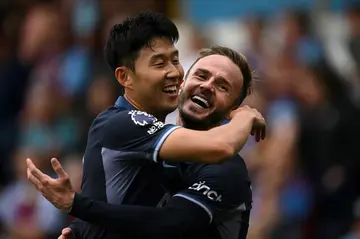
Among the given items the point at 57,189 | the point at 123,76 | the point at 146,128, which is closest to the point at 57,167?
the point at 57,189

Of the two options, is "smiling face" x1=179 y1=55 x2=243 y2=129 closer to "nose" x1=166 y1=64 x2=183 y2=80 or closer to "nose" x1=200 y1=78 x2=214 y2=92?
"nose" x1=200 y1=78 x2=214 y2=92

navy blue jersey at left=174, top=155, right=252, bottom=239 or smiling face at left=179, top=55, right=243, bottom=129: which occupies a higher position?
smiling face at left=179, top=55, right=243, bottom=129

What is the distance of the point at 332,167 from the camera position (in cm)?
1080

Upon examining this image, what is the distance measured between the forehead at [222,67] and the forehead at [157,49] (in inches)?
10.5

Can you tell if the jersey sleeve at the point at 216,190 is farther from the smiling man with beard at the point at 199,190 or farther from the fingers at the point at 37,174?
the fingers at the point at 37,174

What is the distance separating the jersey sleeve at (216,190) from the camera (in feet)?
21.9

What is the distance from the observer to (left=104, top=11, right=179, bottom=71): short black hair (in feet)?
22.1

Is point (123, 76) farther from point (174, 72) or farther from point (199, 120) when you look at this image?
point (199, 120)

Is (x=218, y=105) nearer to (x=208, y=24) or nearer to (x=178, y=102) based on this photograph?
(x=178, y=102)

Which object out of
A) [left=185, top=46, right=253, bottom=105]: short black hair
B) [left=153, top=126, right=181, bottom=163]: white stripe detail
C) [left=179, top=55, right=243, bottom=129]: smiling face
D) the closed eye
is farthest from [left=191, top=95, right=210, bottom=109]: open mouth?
[left=153, top=126, right=181, bottom=163]: white stripe detail

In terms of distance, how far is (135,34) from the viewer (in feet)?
22.1

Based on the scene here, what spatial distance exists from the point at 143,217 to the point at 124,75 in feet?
2.44

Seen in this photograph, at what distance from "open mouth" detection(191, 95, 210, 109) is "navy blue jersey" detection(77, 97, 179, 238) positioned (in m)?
0.34

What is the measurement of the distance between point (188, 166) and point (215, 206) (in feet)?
0.87
